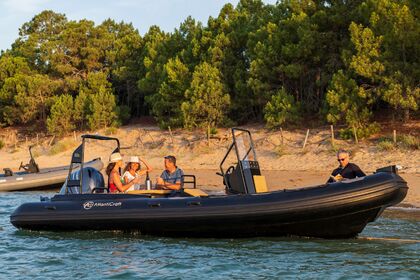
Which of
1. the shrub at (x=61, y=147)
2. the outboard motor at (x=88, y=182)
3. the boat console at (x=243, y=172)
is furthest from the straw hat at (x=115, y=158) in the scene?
the shrub at (x=61, y=147)

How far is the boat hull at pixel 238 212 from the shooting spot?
28.3 feet

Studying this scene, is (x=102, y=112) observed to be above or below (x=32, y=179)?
above

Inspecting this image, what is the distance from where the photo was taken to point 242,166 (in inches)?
368

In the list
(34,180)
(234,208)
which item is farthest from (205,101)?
(234,208)

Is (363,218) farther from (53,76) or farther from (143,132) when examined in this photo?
(53,76)

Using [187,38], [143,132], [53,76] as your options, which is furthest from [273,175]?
[53,76]

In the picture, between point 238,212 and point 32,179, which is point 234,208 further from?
point 32,179

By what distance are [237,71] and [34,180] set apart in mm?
13702

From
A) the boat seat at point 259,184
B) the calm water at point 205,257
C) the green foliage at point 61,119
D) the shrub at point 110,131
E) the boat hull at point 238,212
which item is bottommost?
the calm water at point 205,257

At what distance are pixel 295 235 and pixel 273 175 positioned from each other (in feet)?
35.0

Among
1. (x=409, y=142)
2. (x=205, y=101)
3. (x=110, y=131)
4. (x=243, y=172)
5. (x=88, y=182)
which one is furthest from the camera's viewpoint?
(x=110, y=131)

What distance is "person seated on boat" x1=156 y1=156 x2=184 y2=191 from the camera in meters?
10.0

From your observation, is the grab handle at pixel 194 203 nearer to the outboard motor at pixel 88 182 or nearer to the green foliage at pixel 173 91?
the outboard motor at pixel 88 182

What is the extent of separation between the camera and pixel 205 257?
847cm
